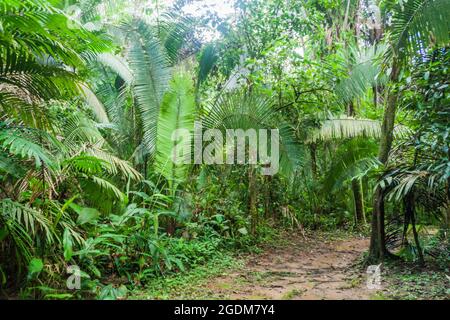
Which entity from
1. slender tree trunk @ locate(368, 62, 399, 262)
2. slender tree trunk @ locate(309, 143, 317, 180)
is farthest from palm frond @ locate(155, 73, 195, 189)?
slender tree trunk @ locate(309, 143, 317, 180)

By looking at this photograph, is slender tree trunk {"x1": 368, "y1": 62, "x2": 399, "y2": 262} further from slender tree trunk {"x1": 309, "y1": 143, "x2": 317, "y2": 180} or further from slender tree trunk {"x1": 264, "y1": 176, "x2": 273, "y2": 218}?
slender tree trunk {"x1": 309, "y1": 143, "x2": 317, "y2": 180}

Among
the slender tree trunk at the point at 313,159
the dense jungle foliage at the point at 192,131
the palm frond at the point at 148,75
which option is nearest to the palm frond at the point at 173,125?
the dense jungle foliage at the point at 192,131

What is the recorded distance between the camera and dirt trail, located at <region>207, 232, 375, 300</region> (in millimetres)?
3539

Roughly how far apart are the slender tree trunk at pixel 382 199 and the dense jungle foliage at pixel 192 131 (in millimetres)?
17

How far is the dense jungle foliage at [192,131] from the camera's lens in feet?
10.1

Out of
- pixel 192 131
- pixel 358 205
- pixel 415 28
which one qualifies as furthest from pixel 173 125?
pixel 358 205

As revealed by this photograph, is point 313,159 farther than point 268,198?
Yes

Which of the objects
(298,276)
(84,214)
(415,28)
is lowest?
(298,276)

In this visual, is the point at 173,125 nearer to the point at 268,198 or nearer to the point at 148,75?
the point at 148,75

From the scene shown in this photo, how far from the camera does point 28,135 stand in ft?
9.98

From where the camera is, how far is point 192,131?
510cm

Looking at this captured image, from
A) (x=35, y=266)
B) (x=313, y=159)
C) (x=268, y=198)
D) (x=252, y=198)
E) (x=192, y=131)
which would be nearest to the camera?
(x=35, y=266)

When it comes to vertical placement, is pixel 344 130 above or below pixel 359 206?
above

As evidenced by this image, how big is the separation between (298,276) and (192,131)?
231 centimetres
